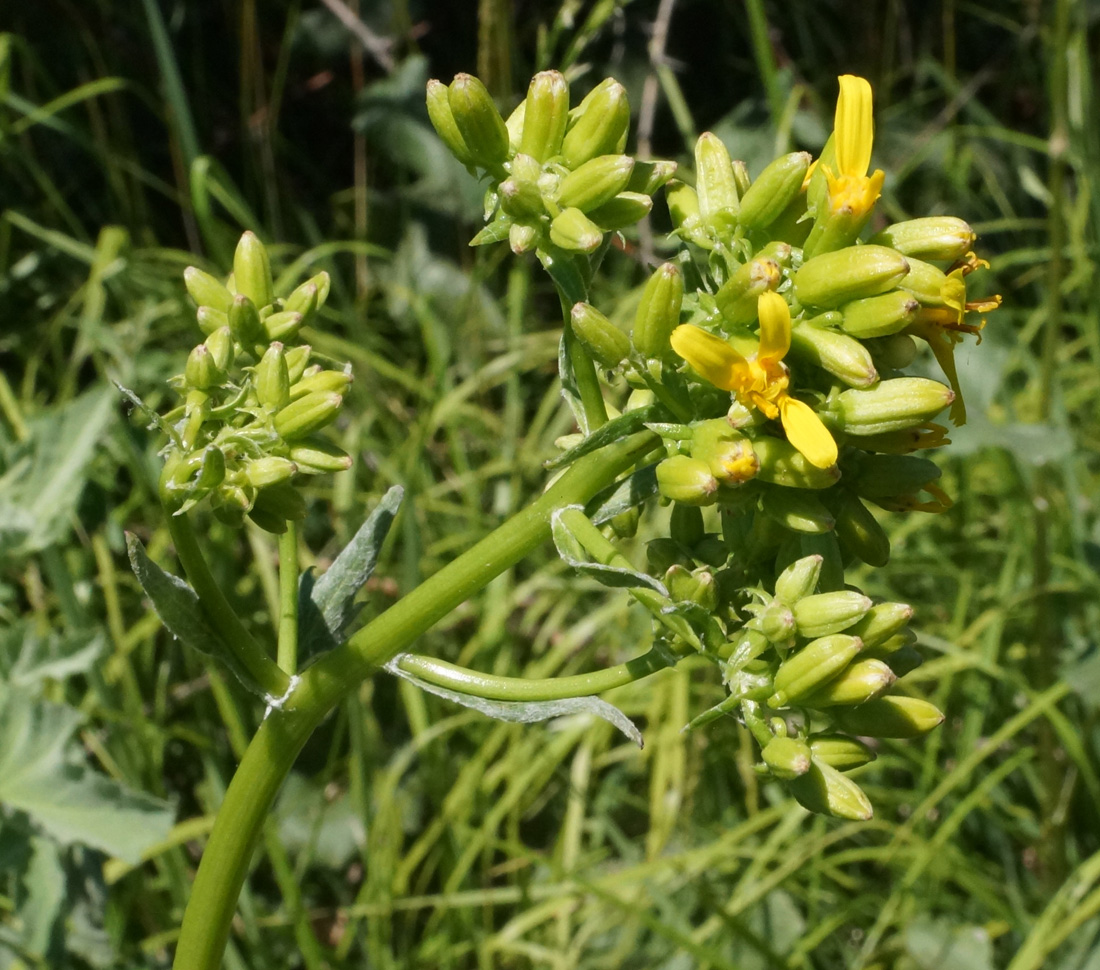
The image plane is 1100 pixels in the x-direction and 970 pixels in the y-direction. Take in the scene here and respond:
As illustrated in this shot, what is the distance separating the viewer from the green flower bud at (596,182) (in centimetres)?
117

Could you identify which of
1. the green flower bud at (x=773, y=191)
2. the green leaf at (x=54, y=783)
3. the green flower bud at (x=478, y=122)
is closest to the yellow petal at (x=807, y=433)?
the green flower bud at (x=773, y=191)

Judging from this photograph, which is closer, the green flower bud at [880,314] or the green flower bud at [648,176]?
the green flower bud at [880,314]

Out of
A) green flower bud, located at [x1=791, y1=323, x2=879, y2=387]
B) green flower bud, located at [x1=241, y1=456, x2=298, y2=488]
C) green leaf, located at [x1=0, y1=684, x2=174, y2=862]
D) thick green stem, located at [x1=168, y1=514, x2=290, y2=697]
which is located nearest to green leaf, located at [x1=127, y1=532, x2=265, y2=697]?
thick green stem, located at [x1=168, y1=514, x2=290, y2=697]

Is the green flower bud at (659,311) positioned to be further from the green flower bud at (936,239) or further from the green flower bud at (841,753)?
the green flower bud at (841,753)

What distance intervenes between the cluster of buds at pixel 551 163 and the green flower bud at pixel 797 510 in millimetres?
322

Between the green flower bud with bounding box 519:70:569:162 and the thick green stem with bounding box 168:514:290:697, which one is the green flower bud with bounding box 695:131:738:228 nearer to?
the green flower bud with bounding box 519:70:569:162

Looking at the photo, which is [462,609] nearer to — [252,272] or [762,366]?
[252,272]

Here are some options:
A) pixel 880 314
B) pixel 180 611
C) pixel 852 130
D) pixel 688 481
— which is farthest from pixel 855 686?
pixel 180 611

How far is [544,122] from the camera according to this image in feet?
4.09

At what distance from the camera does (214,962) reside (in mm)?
1204

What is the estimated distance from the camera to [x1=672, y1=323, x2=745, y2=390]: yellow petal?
1083 mm

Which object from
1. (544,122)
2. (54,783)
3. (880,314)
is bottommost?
(54,783)

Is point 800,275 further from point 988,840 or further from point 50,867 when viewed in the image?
point 988,840

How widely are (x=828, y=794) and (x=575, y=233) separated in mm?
635
